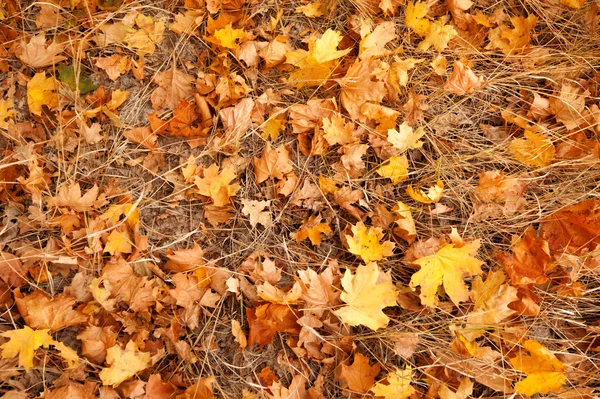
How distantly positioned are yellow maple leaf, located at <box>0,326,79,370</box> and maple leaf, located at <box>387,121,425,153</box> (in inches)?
59.7

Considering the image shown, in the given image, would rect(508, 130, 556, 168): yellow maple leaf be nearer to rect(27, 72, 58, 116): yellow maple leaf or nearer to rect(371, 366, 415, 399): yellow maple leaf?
rect(371, 366, 415, 399): yellow maple leaf

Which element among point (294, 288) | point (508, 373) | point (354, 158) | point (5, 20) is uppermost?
point (5, 20)

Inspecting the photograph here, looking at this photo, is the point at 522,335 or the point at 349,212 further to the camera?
the point at 349,212

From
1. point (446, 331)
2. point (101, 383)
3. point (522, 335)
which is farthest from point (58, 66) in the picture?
point (522, 335)

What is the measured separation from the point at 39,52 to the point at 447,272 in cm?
203

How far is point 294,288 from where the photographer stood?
1.79 metres

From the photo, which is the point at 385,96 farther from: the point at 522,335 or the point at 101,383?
the point at 101,383

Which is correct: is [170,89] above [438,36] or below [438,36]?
A: below

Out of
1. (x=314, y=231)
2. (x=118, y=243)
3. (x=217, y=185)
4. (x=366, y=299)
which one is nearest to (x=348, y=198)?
(x=314, y=231)

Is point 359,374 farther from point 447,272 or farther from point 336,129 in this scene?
point 336,129

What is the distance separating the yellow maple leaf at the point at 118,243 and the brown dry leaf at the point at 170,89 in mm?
616

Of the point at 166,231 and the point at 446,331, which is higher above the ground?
the point at 166,231

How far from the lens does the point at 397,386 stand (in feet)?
5.58

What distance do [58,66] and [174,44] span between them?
54cm
